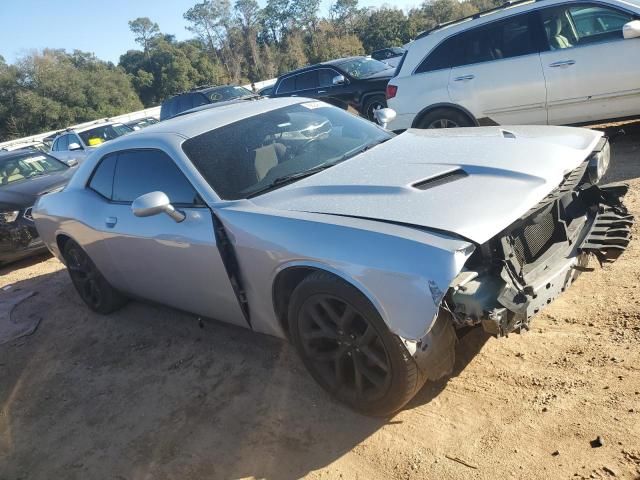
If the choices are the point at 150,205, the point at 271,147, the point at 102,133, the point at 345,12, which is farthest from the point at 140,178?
the point at 345,12

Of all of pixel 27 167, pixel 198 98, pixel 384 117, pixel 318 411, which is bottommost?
pixel 318 411

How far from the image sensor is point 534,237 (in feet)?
9.14

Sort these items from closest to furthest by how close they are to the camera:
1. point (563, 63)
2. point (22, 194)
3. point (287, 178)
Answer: point (287, 178), point (563, 63), point (22, 194)

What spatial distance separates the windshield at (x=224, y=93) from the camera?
14404 millimetres

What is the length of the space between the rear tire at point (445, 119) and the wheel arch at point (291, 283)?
476 cm

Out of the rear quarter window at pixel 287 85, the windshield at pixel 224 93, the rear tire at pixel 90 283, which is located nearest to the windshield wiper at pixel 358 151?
the rear tire at pixel 90 283

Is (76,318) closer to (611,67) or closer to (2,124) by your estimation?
(611,67)

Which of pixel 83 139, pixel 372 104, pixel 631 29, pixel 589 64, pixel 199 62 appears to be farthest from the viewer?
pixel 199 62

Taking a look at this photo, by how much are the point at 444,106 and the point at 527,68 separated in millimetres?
1091

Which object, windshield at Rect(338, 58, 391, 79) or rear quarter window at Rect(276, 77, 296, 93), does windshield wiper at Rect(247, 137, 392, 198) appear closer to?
A: windshield at Rect(338, 58, 391, 79)

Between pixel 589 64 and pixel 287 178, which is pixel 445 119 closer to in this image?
pixel 589 64

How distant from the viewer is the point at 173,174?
11.5 ft

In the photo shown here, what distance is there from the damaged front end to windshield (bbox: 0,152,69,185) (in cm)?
813

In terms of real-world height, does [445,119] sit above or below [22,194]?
below
